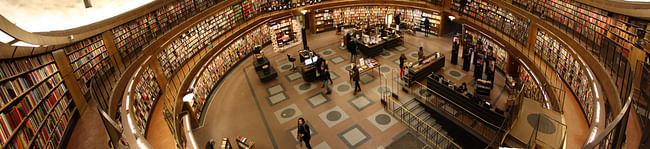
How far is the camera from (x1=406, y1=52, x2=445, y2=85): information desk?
1052cm

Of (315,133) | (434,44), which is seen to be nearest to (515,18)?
(434,44)

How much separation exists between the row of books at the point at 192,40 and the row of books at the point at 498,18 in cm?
935

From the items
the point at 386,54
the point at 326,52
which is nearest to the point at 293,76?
the point at 326,52

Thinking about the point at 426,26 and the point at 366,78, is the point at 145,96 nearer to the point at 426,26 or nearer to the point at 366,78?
the point at 366,78

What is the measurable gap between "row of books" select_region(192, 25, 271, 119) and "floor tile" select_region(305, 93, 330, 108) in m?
3.22

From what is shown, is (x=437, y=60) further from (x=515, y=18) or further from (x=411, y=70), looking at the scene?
(x=515, y=18)

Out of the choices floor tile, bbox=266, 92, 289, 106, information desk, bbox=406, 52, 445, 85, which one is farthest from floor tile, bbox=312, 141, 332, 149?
information desk, bbox=406, 52, 445, 85

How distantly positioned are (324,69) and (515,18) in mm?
6615

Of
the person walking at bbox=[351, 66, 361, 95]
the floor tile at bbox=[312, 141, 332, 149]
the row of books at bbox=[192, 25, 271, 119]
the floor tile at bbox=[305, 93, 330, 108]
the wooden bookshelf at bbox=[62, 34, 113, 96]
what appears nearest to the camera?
the wooden bookshelf at bbox=[62, 34, 113, 96]

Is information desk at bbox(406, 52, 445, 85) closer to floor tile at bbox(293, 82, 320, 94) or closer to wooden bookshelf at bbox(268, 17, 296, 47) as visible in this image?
floor tile at bbox(293, 82, 320, 94)

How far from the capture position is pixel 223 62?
11758mm

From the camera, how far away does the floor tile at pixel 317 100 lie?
9.98 meters

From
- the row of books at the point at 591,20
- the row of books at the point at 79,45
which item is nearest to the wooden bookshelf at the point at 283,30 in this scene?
the row of books at the point at 79,45

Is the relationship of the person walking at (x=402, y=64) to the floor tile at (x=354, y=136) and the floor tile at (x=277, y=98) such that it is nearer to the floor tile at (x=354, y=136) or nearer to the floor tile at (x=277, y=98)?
the floor tile at (x=354, y=136)
